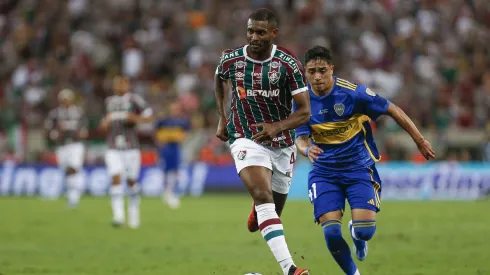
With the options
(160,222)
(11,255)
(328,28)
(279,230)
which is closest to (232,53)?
(279,230)

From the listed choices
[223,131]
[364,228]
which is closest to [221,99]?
[223,131]

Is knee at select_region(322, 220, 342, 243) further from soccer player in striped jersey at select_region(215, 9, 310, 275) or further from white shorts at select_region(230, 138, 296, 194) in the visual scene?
white shorts at select_region(230, 138, 296, 194)

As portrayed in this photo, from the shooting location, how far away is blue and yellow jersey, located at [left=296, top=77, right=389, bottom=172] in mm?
9578

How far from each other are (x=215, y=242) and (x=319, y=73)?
6.11 m

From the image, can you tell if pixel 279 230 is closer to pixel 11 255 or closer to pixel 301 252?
pixel 301 252

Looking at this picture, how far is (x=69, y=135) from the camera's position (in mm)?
24500

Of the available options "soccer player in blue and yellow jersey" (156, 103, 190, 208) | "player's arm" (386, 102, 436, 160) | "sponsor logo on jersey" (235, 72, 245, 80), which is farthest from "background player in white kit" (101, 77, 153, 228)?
"player's arm" (386, 102, 436, 160)

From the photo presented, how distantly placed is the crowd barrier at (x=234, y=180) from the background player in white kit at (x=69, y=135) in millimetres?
4045

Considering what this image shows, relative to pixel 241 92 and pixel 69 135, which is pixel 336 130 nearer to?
pixel 241 92

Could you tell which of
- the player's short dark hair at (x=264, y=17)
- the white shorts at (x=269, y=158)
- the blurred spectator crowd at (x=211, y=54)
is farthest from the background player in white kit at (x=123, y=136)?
the player's short dark hair at (x=264, y=17)

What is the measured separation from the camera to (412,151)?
27.0 meters

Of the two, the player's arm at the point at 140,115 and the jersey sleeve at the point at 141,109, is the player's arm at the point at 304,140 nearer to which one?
the player's arm at the point at 140,115

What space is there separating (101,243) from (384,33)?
19063 mm

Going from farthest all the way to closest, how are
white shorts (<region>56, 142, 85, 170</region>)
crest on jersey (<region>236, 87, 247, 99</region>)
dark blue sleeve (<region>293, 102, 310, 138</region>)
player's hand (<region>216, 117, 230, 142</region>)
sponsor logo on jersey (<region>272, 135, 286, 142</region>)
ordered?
1. white shorts (<region>56, 142, 85, 170</region>)
2. player's hand (<region>216, 117, 230, 142</region>)
3. dark blue sleeve (<region>293, 102, 310, 138</region>)
4. sponsor logo on jersey (<region>272, 135, 286, 142</region>)
5. crest on jersey (<region>236, 87, 247, 99</region>)
